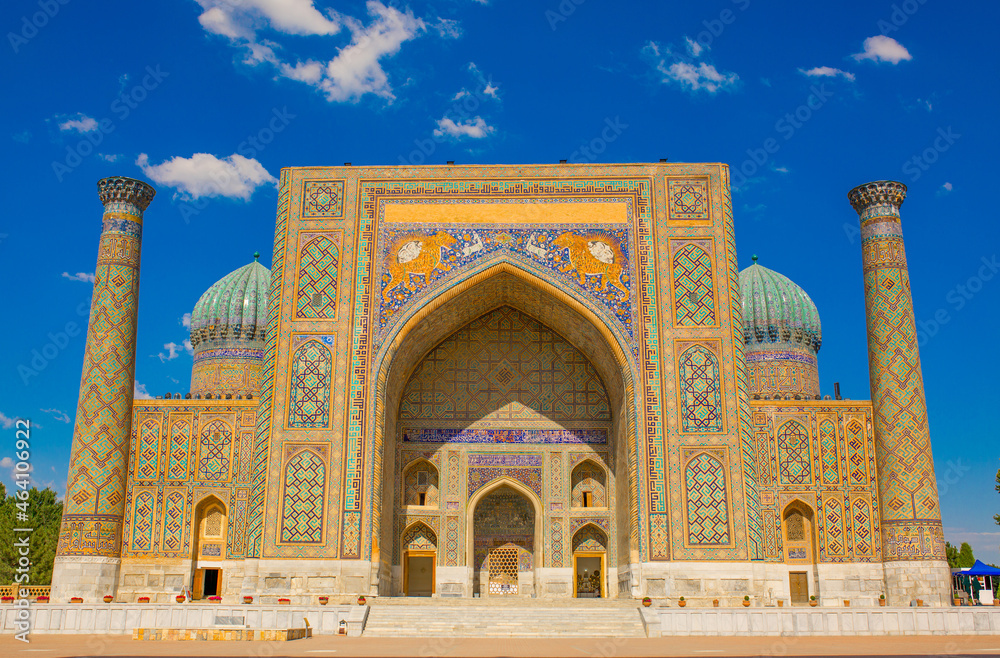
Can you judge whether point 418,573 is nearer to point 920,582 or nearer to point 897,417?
point 920,582

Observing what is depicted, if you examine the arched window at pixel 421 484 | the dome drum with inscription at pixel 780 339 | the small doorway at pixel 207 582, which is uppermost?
the dome drum with inscription at pixel 780 339

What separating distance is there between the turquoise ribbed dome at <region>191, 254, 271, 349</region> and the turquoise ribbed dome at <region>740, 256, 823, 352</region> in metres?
9.36

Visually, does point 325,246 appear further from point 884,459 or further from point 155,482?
point 884,459

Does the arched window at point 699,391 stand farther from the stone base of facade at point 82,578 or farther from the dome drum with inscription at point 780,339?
the stone base of facade at point 82,578

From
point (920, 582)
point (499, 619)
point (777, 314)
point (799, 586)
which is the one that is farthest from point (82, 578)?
point (777, 314)

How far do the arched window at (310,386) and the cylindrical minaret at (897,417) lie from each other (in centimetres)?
790

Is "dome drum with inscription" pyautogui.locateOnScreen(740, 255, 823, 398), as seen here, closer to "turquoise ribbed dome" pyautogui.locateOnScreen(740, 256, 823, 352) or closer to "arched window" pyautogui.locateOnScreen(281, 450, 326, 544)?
"turquoise ribbed dome" pyautogui.locateOnScreen(740, 256, 823, 352)

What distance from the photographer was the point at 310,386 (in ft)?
38.5

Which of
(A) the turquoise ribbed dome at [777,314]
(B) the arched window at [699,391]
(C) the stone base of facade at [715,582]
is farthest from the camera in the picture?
(A) the turquoise ribbed dome at [777,314]

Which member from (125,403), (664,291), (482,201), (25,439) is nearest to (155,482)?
(125,403)

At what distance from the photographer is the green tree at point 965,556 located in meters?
28.9

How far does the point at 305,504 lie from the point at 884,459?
8.15 meters

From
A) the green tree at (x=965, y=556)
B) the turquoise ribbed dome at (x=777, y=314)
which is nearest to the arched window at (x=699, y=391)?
the turquoise ribbed dome at (x=777, y=314)

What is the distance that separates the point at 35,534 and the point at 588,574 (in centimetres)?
1121
